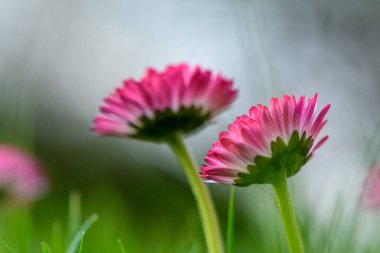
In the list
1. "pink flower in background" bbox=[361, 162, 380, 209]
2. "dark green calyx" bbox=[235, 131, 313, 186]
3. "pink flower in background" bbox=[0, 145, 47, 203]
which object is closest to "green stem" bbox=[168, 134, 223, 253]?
"dark green calyx" bbox=[235, 131, 313, 186]

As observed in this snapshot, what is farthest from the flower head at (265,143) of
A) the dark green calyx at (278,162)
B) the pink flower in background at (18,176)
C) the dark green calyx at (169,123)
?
the pink flower in background at (18,176)

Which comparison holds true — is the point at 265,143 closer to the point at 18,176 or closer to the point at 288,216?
the point at 288,216

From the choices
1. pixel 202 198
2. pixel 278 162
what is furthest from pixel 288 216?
pixel 202 198

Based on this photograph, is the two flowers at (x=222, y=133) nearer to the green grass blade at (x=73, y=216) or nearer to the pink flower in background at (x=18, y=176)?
the green grass blade at (x=73, y=216)

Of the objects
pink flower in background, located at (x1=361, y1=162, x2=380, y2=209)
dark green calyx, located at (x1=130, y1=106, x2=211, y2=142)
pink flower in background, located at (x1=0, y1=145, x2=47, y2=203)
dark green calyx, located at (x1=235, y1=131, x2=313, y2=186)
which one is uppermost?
dark green calyx, located at (x1=130, y1=106, x2=211, y2=142)

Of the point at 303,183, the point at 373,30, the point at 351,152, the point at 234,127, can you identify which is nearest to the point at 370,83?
the point at 351,152

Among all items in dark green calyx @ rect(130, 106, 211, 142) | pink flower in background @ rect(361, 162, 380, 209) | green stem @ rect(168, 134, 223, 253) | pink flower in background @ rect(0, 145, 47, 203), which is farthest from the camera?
pink flower in background @ rect(0, 145, 47, 203)

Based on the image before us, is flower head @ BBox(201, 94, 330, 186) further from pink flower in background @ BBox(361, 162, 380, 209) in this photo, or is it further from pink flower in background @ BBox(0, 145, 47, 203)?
pink flower in background @ BBox(0, 145, 47, 203)
